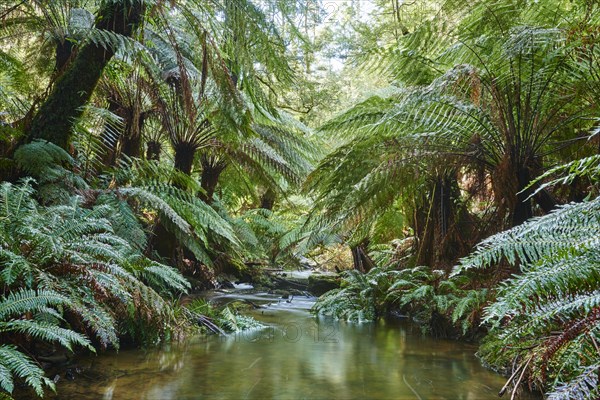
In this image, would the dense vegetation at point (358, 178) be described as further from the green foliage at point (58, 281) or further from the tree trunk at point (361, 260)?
the tree trunk at point (361, 260)

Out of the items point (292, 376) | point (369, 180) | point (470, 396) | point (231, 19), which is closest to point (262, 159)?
point (369, 180)

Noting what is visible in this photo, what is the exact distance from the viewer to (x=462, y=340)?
134 inches

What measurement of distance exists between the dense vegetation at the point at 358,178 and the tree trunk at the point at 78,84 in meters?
0.01

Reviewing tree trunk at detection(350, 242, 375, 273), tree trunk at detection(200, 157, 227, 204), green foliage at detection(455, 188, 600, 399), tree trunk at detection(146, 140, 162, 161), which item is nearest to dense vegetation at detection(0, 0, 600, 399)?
green foliage at detection(455, 188, 600, 399)

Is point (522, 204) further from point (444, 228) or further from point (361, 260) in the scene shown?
point (361, 260)

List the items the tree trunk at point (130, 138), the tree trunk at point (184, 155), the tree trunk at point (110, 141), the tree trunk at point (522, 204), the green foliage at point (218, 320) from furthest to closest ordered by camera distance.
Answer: the tree trunk at point (184, 155) → the tree trunk at point (130, 138) → the tree trunk at point (110, 141) → the green foliage at point (218, 320) → the tree trunk at point (522, 204)

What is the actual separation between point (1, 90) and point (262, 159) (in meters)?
2.91

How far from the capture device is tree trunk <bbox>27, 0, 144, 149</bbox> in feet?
10.8

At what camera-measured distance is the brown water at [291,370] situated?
208 cm

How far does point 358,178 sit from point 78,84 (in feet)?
7.43

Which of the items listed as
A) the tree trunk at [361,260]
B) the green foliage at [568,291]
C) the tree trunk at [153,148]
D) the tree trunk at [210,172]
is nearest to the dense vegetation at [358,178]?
the green foliage at [568,291]

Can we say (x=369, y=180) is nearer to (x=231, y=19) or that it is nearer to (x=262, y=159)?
(x=231, y=19)

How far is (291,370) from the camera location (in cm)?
248

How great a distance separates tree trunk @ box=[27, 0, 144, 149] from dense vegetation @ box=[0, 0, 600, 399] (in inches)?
0.5
